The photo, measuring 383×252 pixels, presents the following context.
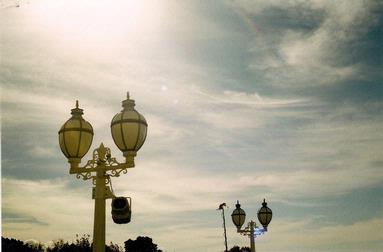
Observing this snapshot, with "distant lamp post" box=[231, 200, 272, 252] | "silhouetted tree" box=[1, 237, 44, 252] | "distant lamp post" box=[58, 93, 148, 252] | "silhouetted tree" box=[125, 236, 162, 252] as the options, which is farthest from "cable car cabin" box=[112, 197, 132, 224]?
"silhouetted tree" box=[125, 236, 162, 252]

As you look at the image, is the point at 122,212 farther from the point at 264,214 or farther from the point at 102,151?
the point at 264,214

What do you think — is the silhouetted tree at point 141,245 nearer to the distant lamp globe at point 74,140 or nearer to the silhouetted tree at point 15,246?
the silhouetted tree at point 15,246

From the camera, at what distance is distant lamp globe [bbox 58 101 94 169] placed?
496cm

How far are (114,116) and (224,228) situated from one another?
1018 inches

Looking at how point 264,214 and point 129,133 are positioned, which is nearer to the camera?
point 129,133

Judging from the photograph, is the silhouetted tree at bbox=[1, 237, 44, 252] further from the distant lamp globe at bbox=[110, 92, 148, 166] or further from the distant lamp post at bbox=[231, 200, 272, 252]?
the distant lamp globe at bbox=[110, 92, 148, 166]

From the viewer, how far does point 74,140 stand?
4961 mm

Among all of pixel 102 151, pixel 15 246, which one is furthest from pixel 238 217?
pixel 15 246

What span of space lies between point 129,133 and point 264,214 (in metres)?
7.71

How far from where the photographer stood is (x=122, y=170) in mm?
4910

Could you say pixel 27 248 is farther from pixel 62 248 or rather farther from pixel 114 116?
pixel 114 116

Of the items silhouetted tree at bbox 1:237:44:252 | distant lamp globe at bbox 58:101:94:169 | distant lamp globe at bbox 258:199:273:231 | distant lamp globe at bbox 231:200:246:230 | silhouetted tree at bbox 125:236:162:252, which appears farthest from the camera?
silhouetted tree at bbox 125:236:162:252

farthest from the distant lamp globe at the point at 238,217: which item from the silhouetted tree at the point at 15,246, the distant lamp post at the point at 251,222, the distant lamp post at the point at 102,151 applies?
the silhouetted tree at the point at 15,246

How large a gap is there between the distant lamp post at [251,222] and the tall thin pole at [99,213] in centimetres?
751
